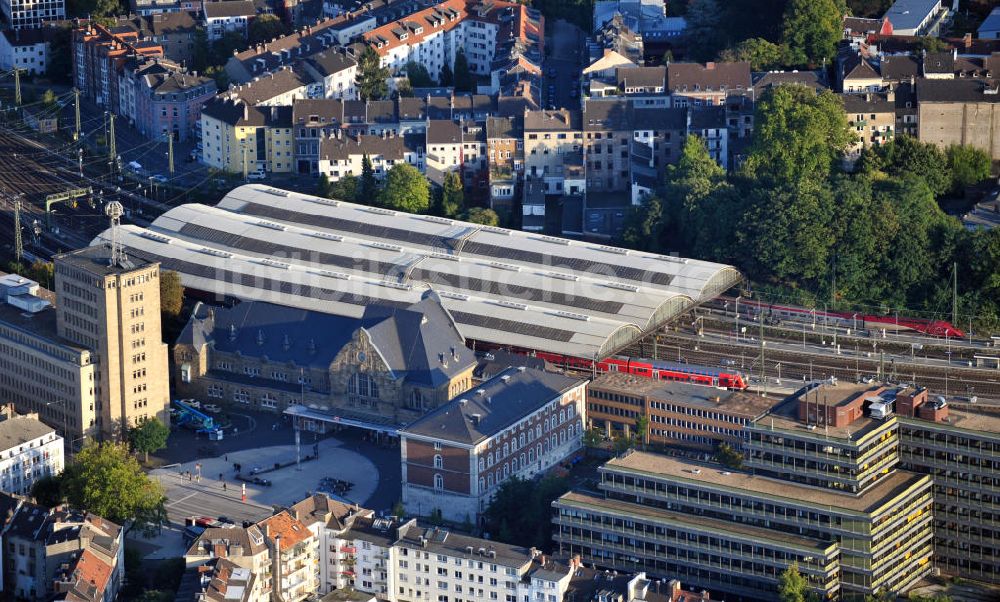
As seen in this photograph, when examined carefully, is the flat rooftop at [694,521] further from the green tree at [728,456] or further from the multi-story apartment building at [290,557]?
the multi-story apartment building at [290,557]

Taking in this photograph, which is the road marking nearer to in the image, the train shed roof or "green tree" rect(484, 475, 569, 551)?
"green tree" rect(484, 475, 569, 551)

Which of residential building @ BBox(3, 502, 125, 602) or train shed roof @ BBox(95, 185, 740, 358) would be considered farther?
train shed roof @ BBox(95, 185, 740, 358)

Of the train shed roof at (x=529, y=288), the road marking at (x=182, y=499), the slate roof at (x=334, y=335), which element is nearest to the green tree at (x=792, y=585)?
the train shed roof at (x=529, y=288)

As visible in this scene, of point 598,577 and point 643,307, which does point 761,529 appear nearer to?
point 598,577

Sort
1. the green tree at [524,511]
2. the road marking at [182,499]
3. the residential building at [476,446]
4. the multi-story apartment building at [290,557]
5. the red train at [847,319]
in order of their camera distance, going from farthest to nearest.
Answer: the red train at [847,319], the road marking at [182,499], the residential building at [476,446], the green tree at [524,511], the multi-story apartment building at [290,557]

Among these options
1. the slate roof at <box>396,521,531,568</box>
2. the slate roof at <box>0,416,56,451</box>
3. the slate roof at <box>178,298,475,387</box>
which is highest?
the slate roof at <box>178,298,475,387</box>

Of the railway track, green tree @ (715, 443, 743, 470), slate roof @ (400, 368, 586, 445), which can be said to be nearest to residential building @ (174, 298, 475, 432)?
slate roof @ (400, 368, 586, 445)

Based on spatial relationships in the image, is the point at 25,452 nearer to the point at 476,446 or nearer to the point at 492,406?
the point at 476,446
